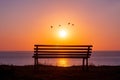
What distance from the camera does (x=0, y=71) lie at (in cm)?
1739

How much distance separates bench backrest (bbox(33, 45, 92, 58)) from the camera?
67.5 ft

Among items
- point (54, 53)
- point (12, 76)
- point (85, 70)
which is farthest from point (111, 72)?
point (12, 76)

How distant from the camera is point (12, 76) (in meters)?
17.2

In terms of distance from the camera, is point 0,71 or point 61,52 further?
point 61,52

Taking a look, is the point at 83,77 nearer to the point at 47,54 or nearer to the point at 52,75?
the point at 52,75

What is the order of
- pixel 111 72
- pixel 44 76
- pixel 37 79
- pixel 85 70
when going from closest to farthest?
pixel 37 79, pixel 44 76, pixel 111 72, pixel 85 70

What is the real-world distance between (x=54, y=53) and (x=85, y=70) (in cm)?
155

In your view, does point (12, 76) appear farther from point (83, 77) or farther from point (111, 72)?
point (111, 72)

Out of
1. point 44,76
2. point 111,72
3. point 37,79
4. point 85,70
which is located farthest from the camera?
point 85,70

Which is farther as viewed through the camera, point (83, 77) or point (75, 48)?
point (75, 48)

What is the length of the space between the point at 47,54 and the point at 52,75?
2458 millimetres

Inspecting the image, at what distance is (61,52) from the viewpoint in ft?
67.9

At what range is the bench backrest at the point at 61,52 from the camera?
2056 cm

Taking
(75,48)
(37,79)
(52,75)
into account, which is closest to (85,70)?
(75,48)
